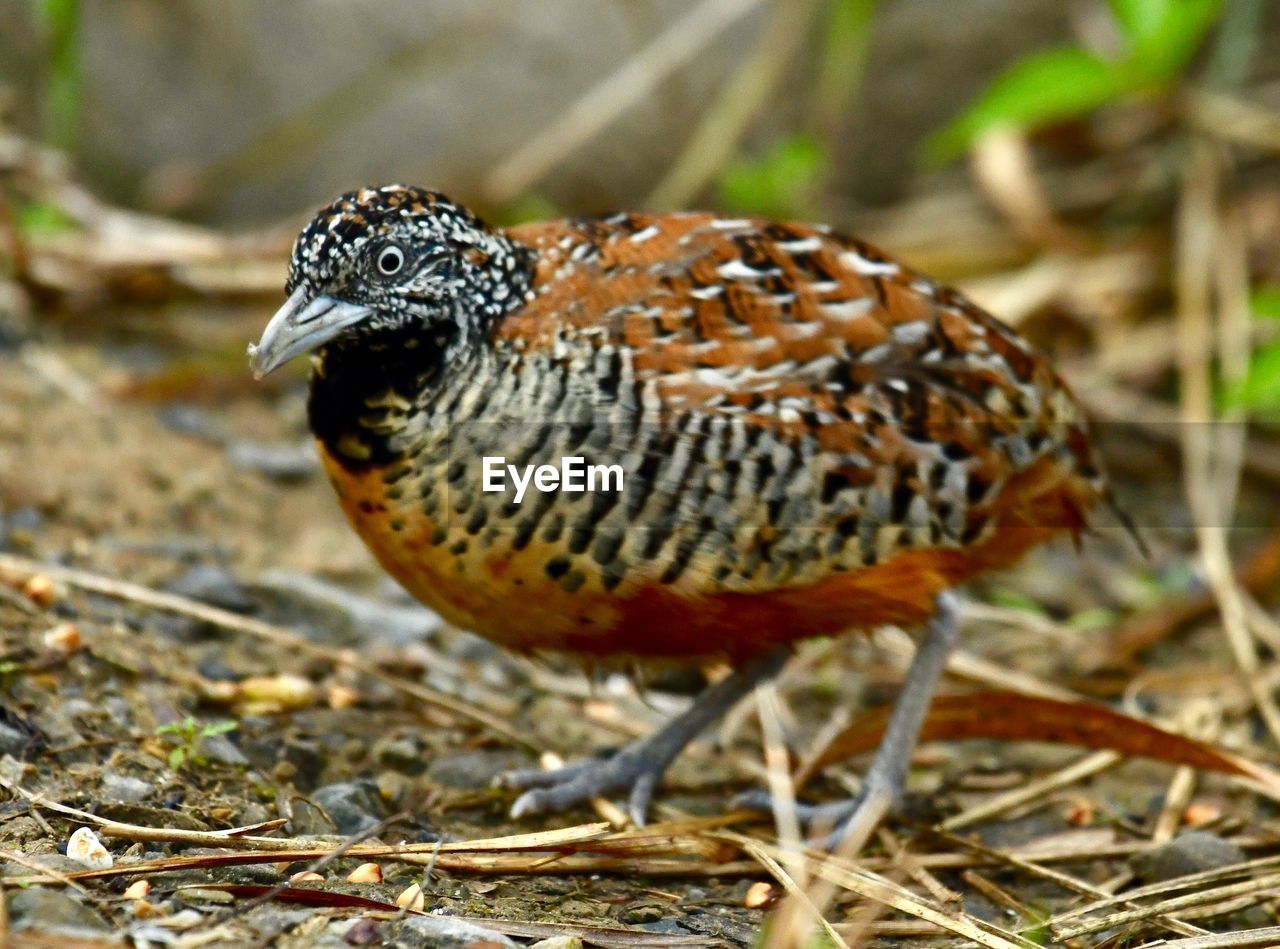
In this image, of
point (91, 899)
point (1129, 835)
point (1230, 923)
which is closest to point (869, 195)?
point (1129, 835)

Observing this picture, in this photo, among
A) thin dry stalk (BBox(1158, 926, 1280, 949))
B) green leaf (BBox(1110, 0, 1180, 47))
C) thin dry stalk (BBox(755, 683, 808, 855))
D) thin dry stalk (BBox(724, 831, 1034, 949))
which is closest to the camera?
thin dry stalk (BBox(1158, 926, 1280, 949))

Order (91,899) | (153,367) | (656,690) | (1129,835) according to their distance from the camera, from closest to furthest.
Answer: (91,899), (1129,835), (656,690), (153,367)

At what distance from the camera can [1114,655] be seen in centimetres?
548

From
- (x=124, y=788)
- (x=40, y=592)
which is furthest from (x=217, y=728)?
(x=40, y=592)

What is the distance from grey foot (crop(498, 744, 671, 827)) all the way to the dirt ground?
0.06 meters

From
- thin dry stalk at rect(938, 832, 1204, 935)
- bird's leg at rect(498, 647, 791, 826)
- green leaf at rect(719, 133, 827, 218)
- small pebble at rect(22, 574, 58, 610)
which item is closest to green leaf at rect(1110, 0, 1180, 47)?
green leaf at rect(719, 133, 827, 218)

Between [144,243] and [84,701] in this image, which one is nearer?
[84,701]

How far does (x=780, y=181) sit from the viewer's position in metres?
7.16

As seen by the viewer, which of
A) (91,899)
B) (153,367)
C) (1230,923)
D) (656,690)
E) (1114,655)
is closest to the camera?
(91,899)

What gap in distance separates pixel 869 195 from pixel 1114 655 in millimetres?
3269

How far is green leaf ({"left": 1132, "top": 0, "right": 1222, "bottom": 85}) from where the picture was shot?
612cm

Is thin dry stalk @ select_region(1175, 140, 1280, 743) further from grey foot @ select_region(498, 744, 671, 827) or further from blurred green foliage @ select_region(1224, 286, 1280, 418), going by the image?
grey foot @ select_region(498, 744, 671, 827)

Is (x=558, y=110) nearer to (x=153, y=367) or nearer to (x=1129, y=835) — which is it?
(x=153, y=367)

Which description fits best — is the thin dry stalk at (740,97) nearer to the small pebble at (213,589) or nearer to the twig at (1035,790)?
the small pebble at (213,589)
